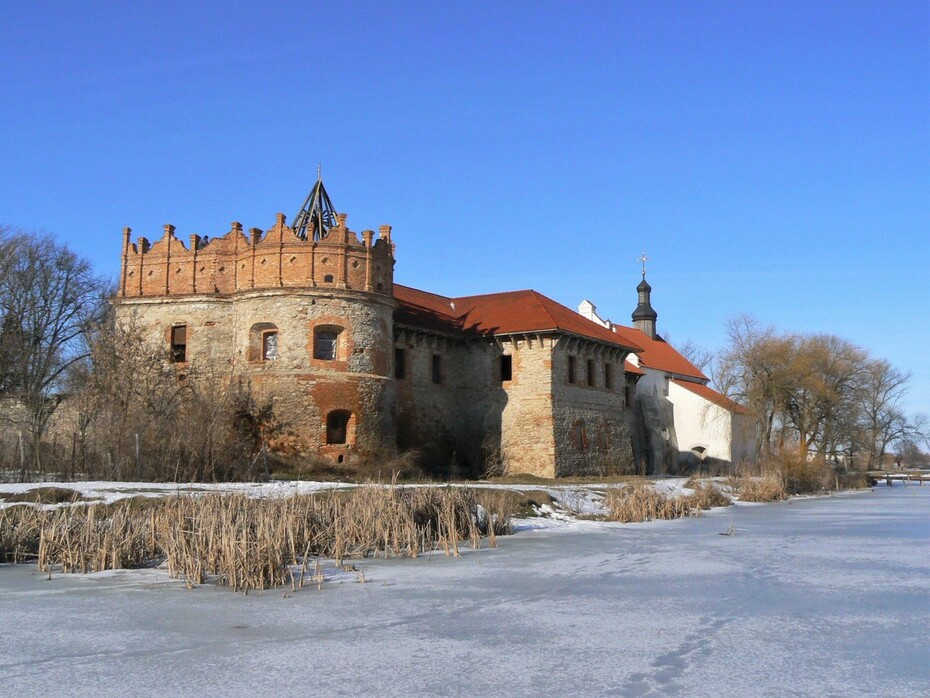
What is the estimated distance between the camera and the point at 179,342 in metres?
30.1

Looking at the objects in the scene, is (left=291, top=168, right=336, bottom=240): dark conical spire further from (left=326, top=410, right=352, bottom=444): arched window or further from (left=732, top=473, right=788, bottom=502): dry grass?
(left=732, top=473, right=788, bottom=502): dry grass

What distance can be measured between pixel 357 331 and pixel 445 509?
14.3m

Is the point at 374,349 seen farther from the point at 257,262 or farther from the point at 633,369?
the point at 633,369

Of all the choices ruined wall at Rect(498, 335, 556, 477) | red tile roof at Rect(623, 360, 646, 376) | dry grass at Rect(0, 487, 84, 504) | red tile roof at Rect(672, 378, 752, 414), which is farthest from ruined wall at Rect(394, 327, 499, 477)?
dry grass at Rect(0, 487, 84, 504)

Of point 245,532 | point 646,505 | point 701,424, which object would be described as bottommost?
point 646,505

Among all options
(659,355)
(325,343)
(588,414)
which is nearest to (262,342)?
(325,343)

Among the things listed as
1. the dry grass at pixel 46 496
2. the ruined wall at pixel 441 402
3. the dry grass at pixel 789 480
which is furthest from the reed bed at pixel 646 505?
the ruined wall at pixel 441 402

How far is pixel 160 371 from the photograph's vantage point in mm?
27219

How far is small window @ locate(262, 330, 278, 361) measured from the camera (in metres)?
27.9

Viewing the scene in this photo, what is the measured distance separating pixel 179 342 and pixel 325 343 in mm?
5702

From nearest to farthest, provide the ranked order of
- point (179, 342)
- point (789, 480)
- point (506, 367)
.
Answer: point (179, 342) → point (789, 480) → point (506, 367)

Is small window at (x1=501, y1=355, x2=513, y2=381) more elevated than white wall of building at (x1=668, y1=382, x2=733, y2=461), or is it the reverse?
small window at (x1=501, y1=355, x2=513, y2=381)

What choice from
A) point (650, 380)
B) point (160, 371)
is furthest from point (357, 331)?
point (650, 380)

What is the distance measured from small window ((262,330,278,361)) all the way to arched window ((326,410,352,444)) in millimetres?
2674
